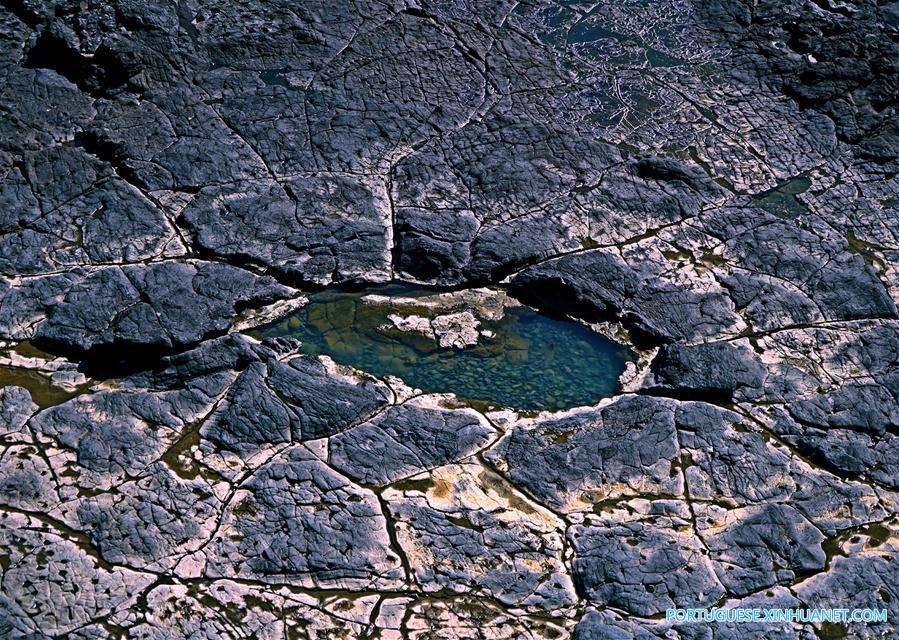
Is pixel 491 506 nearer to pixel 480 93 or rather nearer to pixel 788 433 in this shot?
pixel 788 433

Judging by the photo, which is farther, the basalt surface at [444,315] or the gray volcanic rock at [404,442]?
the gray volcanic rock at [404,442]

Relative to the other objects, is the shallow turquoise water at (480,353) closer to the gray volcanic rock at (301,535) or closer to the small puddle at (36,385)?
the gray volcanic rock at (301,535)

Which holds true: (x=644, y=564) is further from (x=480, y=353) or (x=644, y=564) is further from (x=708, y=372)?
(x=480, y=353)

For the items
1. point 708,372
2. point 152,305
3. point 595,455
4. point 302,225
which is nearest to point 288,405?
point 152,305

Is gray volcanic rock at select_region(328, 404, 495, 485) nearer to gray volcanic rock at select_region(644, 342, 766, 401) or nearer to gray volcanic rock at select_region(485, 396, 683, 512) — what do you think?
gray volcanic rock at select_region(485, 396, 683, 512)

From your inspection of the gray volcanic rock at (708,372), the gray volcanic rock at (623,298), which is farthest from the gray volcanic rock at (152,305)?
the gray volcanic rock at (708,372)

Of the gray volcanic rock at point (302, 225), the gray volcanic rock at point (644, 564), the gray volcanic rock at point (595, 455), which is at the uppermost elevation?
the gray volcanic rock at point (302, 225)

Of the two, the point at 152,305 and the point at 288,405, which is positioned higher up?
the point at 152,305
